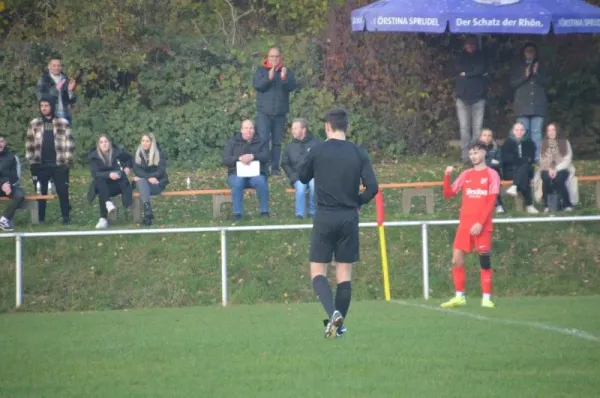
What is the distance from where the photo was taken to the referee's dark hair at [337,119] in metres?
11.9

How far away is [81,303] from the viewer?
61.1ft

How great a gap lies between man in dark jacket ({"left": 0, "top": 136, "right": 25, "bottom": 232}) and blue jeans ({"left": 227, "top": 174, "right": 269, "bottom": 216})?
3058 millimetres

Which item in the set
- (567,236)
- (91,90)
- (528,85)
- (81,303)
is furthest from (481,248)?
(91,90)

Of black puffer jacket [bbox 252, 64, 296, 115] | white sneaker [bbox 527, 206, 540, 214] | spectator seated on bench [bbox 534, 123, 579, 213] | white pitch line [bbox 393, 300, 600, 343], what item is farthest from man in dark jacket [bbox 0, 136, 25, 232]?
spectator seated on bench [bbox 534, 123, 579, 213]

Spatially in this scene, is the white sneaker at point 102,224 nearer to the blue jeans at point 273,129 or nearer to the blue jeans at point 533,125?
the blue jeans at point 273,129

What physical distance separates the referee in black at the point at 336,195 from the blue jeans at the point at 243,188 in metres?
8.06

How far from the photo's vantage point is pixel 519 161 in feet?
68.5

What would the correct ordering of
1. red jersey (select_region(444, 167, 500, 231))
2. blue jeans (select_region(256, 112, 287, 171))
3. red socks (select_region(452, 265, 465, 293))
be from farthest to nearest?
blue jeans (select_region(256, 112, 287, 171)) < red socks (select_region(452, 265, 465, 293)) < red jersey (select_region(444, 167, 500, 231))

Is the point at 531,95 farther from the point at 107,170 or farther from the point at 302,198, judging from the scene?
→ the point at 107,170

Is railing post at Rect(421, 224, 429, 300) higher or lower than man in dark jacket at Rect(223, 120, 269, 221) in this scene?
lower

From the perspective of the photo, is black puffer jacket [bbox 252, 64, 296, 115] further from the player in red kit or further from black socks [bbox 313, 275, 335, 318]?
black socks [bbox 313, 275, 335, 318]

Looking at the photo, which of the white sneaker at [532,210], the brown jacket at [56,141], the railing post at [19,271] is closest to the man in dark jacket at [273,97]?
the brown jacket at [56,141]

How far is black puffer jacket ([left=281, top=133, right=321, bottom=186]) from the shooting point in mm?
20281

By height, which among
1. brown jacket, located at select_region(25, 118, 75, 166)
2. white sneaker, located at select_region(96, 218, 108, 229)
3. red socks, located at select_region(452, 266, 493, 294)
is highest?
brown jacket, located at select_region(25, 118, 75, 166)
